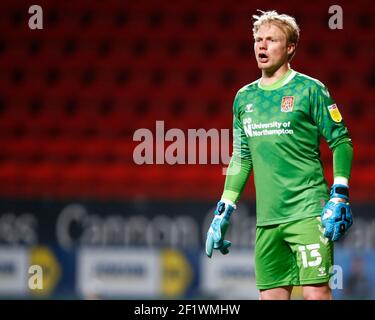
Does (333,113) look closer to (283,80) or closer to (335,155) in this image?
(335,155)

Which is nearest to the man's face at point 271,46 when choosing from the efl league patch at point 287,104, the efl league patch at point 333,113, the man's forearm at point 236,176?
the efl league patch at point 287,104

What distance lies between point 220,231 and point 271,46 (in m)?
0.84

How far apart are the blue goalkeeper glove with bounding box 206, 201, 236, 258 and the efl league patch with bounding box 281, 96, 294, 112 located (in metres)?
0.54

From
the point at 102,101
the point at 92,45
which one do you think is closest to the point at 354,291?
the point at 102,101

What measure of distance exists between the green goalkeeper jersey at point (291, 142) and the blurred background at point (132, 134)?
103 inches

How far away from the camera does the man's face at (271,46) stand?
3.88 m

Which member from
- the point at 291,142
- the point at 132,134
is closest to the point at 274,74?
the point at 291,142

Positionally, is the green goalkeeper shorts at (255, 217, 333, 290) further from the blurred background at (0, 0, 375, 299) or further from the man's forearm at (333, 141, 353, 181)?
the blurred background at (0, 0, 375, 299)

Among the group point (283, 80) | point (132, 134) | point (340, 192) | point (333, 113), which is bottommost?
point (340, 192)

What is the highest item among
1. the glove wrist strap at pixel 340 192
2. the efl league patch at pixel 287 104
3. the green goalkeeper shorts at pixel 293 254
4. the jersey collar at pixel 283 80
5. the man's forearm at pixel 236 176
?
the jersey collar at pixel 283 80

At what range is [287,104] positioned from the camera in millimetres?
3842

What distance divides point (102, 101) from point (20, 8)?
1.36 m

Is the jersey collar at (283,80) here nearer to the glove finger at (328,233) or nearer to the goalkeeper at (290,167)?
the goalkeeper at (290,167)

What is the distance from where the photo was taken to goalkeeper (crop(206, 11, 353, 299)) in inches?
147
